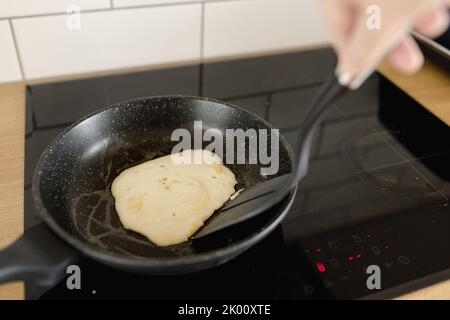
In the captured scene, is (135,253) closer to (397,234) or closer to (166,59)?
(397,234)

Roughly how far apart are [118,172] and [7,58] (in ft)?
1.09

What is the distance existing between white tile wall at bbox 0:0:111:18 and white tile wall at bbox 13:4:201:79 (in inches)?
0.5

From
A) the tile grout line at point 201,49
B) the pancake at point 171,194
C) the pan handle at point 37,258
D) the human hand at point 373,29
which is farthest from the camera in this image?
the tile grout line at point 201,49

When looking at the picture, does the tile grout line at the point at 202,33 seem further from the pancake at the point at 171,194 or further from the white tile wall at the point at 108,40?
the pancake at the point at 171,194

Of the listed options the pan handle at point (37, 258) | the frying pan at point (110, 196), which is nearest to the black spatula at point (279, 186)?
the frying pan at point (110, 196)

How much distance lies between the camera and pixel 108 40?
33.7 inches

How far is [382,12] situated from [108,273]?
1.30 ft

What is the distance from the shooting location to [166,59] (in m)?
0.93

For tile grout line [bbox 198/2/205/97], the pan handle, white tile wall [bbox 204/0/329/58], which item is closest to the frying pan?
the pan handle

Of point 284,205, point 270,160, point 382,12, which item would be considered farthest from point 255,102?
point 382,12

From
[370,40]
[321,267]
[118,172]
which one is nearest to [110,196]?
[118,172]

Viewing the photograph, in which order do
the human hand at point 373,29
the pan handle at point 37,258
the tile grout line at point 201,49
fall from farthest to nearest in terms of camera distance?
the tile grout line at point 201,49 < the pan handle at point 37,258 < the human hand at point 373,29

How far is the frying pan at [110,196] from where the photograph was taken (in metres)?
0.47

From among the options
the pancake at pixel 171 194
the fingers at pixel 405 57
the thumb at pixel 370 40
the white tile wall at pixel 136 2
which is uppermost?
the thumb at pixel 370 40
